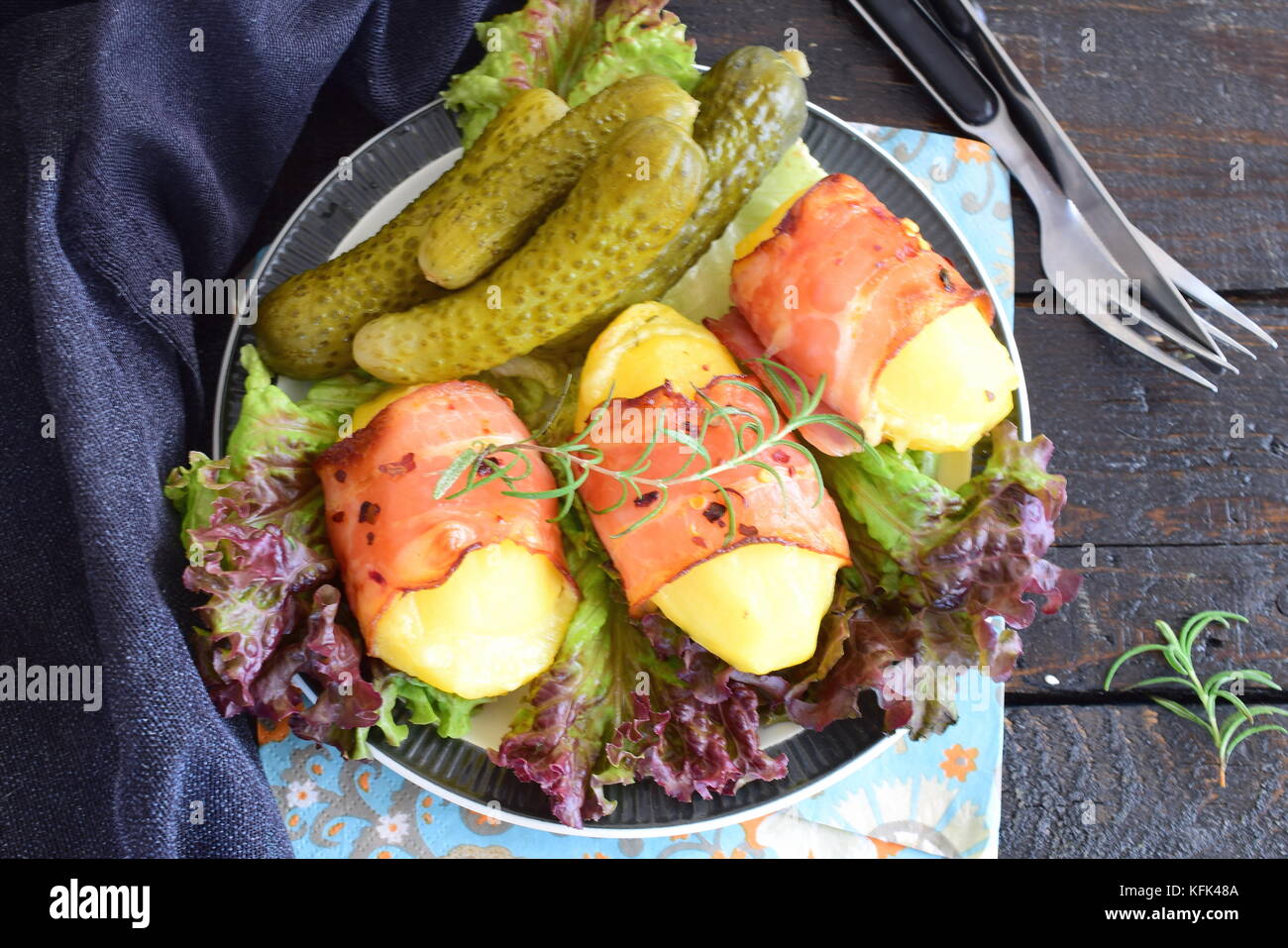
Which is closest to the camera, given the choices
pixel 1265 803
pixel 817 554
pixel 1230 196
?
pixel 817 554

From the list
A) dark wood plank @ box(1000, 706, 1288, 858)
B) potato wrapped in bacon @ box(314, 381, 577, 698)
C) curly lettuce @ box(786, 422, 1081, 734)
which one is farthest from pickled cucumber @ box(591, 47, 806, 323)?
dark wood plank @ box(1000, 706, 1288, 858)

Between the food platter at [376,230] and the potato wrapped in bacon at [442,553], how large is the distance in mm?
164

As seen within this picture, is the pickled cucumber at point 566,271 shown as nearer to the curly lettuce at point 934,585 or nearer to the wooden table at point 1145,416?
the curly lettuce at point 934,585

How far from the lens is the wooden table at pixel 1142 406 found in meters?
1.73

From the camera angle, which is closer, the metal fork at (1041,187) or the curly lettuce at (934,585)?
the curly lettuce at (934,585)

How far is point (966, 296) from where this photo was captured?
1.44m

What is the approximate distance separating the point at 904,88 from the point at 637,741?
131 centimetres

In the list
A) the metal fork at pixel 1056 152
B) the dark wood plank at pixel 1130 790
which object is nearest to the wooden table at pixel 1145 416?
the dark wood plank at pixel 1130 790

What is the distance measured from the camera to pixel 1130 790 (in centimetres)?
174

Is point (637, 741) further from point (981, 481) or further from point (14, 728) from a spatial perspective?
point (14, 728)

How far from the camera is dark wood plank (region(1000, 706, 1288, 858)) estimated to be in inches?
67.5

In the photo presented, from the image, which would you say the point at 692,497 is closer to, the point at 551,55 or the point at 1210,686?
the point at 551,55

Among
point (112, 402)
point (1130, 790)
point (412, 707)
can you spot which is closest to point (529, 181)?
point (112, 402)
